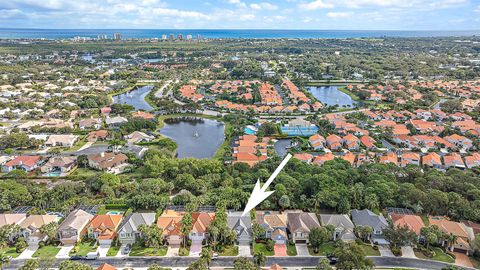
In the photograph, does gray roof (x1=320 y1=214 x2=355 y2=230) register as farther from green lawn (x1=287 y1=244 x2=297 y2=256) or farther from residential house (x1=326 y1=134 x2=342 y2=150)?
residential house (x1=326 y1=134 x2=342 y2=150)

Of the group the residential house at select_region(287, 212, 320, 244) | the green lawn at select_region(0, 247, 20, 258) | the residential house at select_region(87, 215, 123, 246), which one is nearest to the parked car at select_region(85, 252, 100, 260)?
the residential house at select_region(87, 215, 123, 246)

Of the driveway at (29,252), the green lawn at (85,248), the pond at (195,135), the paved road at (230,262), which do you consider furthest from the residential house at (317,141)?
the driveway at (29,252)

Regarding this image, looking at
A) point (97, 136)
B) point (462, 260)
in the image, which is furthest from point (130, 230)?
point (97, 136)

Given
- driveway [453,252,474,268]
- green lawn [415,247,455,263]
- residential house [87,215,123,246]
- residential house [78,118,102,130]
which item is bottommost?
driveway [453,252,474,268]

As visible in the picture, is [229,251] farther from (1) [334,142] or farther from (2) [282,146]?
(1) [334,142]

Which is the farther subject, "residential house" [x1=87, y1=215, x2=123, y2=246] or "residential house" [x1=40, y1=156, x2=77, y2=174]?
"residential house" [x1=40, y1=156, x2=77, y2=174]

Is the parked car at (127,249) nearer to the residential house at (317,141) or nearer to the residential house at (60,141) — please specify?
the residential house at (60,141)
